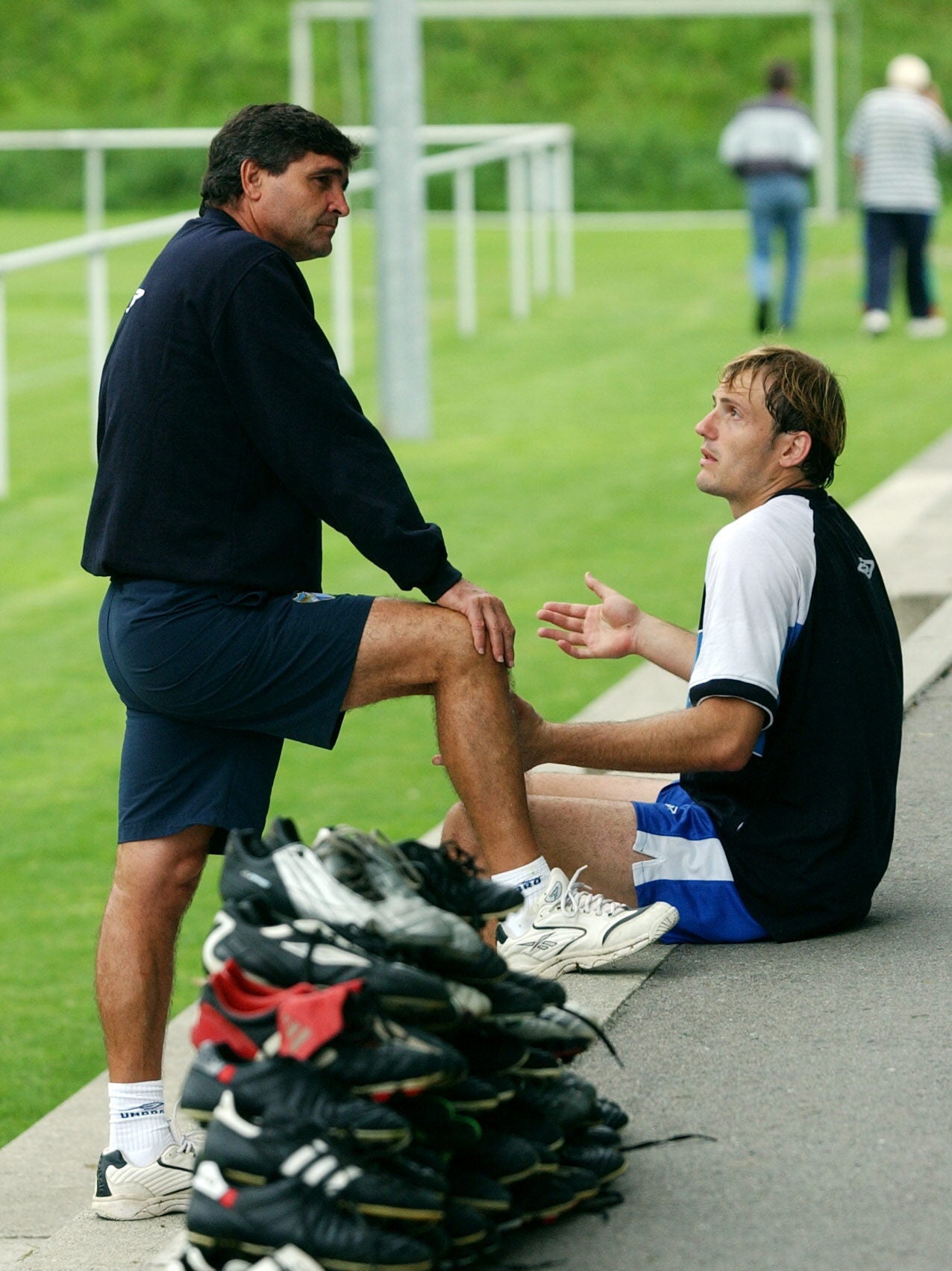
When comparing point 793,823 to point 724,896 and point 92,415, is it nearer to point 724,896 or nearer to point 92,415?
point 724,896

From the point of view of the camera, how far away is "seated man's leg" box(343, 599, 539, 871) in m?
3.89

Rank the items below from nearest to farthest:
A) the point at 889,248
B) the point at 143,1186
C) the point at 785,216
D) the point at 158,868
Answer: the point at 143,1186, the point at 158,868, the point at 889,248, the point at 785,216

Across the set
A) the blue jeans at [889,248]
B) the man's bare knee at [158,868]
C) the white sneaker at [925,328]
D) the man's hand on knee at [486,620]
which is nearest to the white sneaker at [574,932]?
the man's hand on knee at [486,620]

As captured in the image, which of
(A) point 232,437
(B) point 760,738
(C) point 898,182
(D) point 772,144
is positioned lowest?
(B) point 760,738

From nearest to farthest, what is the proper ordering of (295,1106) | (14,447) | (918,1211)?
(295,1106)
(918,1211)
(14,447)

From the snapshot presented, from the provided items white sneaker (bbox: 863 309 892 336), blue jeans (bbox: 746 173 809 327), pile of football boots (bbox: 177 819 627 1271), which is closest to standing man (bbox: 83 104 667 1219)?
pile of football boots (bbox: 177 819 627 1271)

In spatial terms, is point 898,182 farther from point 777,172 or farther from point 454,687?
point 454,687

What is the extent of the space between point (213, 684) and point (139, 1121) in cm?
84

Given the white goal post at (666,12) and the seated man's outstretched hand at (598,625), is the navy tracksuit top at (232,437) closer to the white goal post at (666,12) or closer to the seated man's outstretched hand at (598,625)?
the seated man's outstretched hand at (598,625)

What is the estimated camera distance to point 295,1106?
108 inches

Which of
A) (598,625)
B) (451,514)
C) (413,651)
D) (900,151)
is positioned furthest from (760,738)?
(900,151)

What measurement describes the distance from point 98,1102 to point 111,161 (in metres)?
33.8

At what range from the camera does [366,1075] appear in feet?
9.09

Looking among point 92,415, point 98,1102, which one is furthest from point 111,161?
point 98,1102
